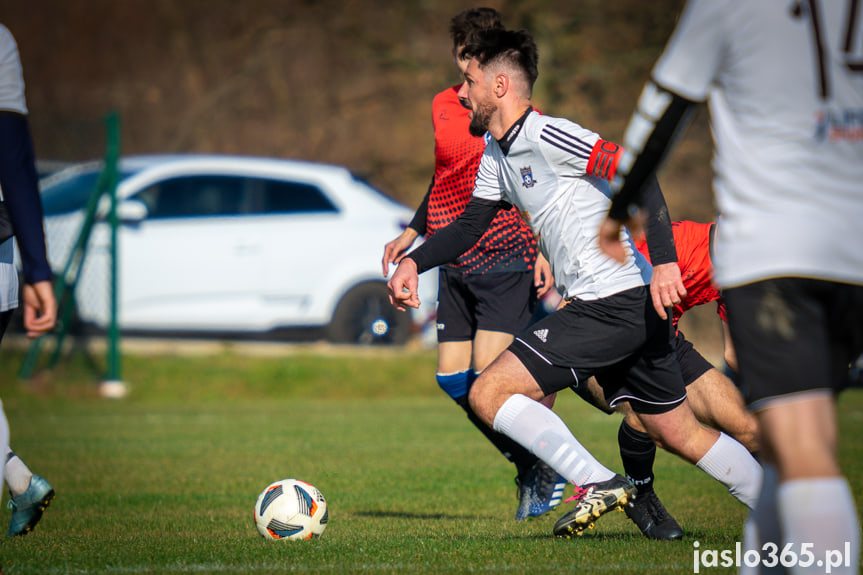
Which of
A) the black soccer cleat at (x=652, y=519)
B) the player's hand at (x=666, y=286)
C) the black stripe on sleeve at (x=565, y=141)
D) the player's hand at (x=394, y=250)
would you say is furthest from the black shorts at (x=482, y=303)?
the player's hand at (x=666, y=286)

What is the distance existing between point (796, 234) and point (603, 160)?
1520 mm

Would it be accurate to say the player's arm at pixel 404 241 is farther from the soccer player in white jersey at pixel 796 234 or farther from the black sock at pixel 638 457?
the soccer player in white jersey at pixel 796 234

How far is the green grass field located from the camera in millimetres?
3938

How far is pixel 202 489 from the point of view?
6.34 metres

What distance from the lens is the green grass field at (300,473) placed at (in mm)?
3938

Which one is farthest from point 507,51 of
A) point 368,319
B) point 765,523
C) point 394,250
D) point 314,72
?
point 314,72

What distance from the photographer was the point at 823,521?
258cm

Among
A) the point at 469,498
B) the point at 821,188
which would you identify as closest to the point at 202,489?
the point at 469,498

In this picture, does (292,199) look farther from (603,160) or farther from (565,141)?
(603,160)

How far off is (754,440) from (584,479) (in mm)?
1180

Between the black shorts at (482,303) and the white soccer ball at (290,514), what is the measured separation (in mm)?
1818

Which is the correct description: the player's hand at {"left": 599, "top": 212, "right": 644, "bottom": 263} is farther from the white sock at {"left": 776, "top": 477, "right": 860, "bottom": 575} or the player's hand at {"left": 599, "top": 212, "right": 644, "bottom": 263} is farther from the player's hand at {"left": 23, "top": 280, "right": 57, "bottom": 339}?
the player's hand at {"left": 23, "top": 280, "right": 57, "bottom": 339}

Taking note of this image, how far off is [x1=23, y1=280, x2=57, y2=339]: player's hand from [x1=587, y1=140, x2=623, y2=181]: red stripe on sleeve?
2118mm

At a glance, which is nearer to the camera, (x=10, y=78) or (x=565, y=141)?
(x=10, y=78)
